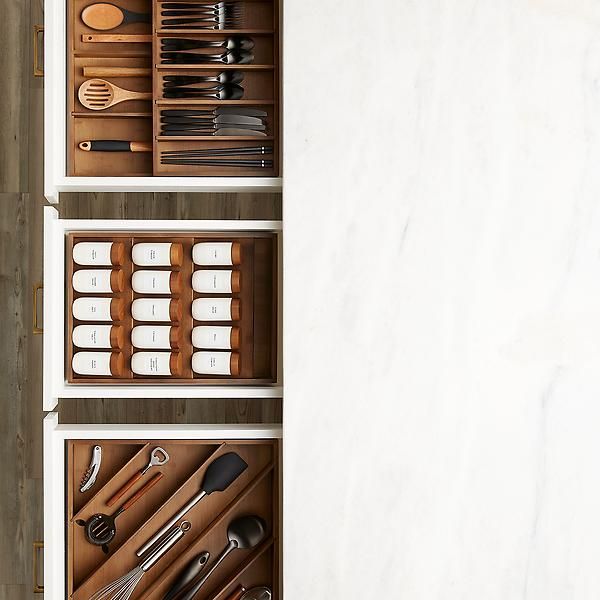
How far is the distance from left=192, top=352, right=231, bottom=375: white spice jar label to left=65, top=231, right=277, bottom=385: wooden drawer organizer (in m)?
0.03

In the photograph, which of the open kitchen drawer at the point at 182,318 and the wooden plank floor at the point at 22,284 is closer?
the open kitchen drawer at the point at 182,318

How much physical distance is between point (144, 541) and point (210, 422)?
0.39 meters

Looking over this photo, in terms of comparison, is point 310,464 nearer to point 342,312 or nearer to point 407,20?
point 342,312

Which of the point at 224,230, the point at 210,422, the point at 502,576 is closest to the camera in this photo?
the point at 502,576

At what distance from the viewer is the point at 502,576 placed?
1373 mm

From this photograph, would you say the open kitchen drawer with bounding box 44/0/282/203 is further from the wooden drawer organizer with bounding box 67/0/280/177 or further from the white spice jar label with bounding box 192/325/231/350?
the white spice jar label with bounding box 192/325/231/350

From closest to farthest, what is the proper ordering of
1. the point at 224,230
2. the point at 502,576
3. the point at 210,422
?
the point at 502,576, the point at 224,230, the point at 210,422

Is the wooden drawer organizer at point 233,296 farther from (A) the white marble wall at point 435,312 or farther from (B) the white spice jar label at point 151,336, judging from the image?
(A) the white marble wall at point 435,312

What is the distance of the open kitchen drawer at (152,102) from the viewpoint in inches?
56.5

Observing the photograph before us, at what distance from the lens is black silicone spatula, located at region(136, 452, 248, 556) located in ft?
4.89

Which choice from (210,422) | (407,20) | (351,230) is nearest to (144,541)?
(210,422)

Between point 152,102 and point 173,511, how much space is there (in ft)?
3.10

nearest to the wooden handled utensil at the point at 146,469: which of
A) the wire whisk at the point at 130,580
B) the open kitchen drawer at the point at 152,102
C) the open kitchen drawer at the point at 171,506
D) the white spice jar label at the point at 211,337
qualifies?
the open kitchen drawer at the point at 171,506

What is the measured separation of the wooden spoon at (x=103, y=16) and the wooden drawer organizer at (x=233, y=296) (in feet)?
1.58
